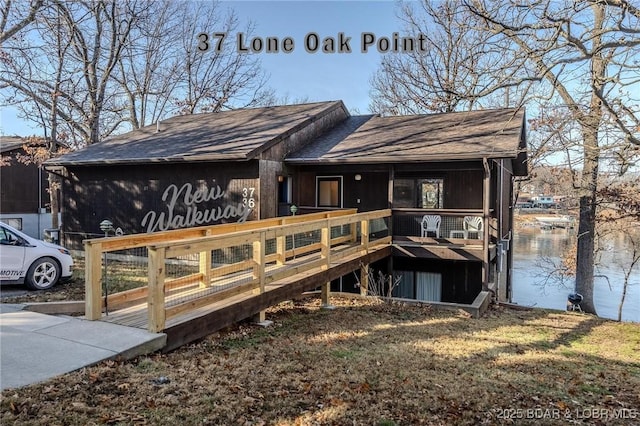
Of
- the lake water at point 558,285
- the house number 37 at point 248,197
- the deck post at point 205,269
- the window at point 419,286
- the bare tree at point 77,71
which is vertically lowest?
the lake water at point 558,285

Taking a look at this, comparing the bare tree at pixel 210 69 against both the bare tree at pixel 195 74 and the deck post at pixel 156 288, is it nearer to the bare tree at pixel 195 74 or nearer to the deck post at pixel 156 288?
the bare tree at pixel 195 74

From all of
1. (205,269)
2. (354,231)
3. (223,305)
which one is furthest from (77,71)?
(223,305)

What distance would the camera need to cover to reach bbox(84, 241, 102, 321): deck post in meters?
5.16

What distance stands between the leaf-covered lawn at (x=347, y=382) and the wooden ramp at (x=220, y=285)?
341 millimetres

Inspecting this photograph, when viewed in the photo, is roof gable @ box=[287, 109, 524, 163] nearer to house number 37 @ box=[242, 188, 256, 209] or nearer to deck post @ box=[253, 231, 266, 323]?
house number 37 @ box=[242, 188, 256, 209]

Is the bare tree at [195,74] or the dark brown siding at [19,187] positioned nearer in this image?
the dark brown siding at [19,187]

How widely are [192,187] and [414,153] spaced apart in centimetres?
663

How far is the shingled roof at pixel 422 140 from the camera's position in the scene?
11.2 m

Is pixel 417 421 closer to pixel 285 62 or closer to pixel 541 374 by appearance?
pixel 541 374

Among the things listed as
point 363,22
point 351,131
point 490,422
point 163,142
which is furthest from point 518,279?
point 490,422

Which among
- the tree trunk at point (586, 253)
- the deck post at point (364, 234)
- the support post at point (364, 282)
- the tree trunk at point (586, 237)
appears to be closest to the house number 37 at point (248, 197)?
the deck post at point (364, 234)

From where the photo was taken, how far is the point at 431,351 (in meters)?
6.04

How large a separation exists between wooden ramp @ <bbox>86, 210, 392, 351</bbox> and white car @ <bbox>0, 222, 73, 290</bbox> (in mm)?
3211

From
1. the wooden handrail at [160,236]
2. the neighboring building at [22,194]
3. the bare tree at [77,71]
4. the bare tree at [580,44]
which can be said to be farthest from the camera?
the neighboring building at [22,194]
